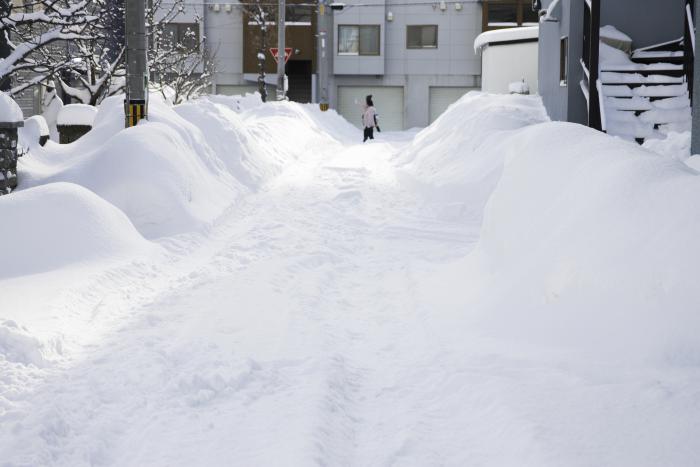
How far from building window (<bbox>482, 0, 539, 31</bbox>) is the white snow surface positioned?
36837 mm

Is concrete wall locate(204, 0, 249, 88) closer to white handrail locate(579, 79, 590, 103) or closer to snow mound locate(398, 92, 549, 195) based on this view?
snow mound locate(398, 92, 549, 195)

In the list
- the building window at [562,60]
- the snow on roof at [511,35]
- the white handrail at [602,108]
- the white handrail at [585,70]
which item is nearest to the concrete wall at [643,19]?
the white handrail at [585,70]

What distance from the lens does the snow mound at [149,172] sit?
31.9ft

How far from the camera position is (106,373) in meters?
4.80

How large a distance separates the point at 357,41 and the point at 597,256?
41.9 meters

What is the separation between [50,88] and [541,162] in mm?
16132

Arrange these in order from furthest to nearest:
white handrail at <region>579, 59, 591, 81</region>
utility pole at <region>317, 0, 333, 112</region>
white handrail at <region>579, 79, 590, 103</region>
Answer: utility pole at <region>317, 0, 333, 112</region>, white handrail at <region>579, 79, 590, 103</region>, white handrail at <region>579, 59, 591, 81</region>

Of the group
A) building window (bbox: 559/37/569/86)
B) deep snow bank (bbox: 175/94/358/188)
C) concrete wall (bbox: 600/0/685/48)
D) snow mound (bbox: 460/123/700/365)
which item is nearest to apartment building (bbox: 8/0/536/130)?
deep snow bank (bbox: 175/94/358/188)

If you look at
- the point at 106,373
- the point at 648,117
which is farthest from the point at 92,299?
the point at 648,117

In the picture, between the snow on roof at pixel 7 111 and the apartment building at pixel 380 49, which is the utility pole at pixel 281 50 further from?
the snow on roof at pixel 7 111

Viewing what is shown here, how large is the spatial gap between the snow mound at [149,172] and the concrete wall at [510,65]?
1419cm

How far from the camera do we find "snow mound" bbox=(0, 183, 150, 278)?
7.01 metres

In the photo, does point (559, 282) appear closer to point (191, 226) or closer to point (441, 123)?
point (191, 226)

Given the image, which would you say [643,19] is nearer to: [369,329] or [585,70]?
[585,70]
